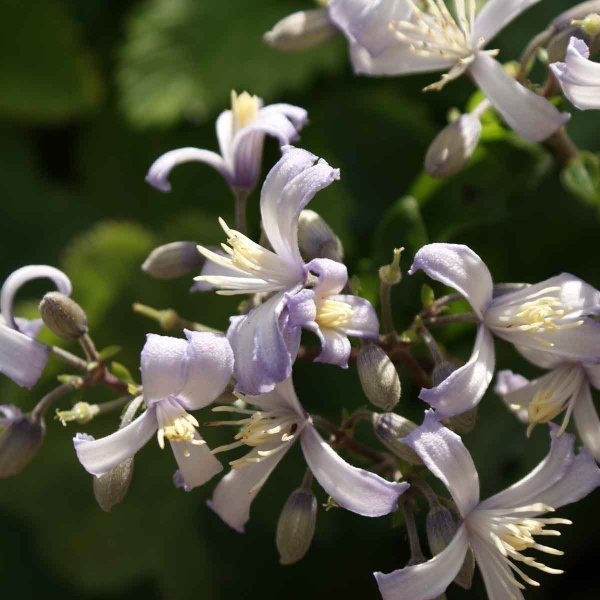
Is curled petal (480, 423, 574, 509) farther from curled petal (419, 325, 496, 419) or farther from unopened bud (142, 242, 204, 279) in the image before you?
unopened bud (142, 242, 204, 279)

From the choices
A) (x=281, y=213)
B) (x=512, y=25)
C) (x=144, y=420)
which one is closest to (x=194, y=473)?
(x=144, y=420)

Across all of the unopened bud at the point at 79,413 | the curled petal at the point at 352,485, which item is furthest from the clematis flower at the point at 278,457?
the unopened bud at the point at 79,413

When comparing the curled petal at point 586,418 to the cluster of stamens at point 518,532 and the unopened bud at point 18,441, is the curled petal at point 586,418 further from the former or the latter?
the unopened bud at point 18,441

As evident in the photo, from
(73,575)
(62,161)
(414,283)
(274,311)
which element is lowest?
(73,575)

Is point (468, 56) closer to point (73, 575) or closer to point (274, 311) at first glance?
point (274, 311)

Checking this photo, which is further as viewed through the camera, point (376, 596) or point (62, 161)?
point (62, 161)

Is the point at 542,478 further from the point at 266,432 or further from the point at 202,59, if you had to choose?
the point at 202,59
